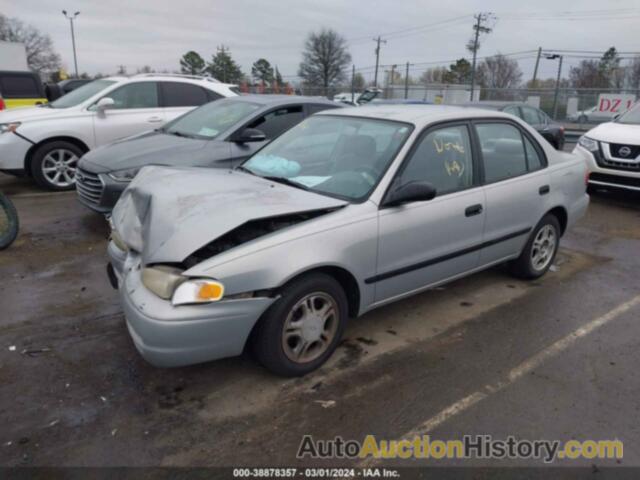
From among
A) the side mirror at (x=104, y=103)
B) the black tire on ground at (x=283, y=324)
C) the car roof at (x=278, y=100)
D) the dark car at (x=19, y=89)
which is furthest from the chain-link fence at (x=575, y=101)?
the black tire on ground at (x=283, y=324)

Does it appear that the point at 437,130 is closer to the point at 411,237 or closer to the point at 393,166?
the point at 393,166

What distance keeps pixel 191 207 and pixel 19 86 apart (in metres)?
11.2

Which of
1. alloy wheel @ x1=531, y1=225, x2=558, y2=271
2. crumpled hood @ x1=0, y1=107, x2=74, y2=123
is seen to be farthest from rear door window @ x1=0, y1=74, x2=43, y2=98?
alloy wheel @ x1=531, y1=225, x2=558, y2=271

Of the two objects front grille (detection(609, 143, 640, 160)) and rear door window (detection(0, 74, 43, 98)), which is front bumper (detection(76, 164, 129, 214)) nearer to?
front grille (detection(609, 143, 640, 160))

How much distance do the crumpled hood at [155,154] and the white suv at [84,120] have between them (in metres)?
1.99

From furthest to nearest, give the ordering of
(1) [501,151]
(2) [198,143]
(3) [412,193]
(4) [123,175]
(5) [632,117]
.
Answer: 1. (5) [632,117]
2. (2) [198,143]
3. (4) [123,175]
4. (1) [501,151]
5. (3) [412,193]

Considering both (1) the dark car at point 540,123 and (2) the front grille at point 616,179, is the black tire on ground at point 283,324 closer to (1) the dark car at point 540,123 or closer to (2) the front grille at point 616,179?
(2) the front grille at point 616,179

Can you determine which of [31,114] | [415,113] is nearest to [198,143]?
[415,113]

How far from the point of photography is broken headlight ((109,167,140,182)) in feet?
17.7

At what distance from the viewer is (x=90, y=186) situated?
18.4 feet

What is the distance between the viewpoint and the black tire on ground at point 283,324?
9.39ft

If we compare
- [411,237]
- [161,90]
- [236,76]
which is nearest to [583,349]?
[411,237]

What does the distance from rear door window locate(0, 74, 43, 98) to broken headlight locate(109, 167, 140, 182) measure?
8266 millimetres

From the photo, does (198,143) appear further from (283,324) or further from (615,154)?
(615,154)
